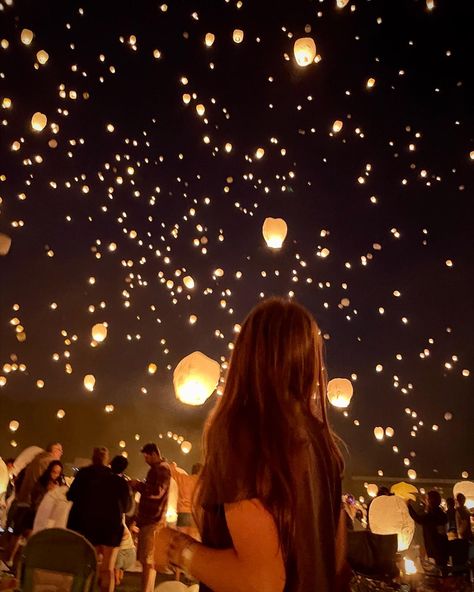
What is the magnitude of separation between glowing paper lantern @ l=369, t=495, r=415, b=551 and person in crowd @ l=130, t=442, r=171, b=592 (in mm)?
1876

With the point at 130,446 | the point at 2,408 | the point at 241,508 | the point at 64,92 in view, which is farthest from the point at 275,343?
the point at 2,408

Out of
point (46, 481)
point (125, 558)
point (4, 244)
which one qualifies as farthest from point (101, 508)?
point (4, 244)

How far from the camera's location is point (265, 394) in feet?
3.44

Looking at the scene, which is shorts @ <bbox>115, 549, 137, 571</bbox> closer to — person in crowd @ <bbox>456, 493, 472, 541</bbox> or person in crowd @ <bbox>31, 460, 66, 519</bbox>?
person in crowd @ <bbox>31, 460, 66, 519</bbox>

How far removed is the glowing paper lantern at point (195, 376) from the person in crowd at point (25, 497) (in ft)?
5.55

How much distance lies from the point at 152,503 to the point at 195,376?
1.22 meters

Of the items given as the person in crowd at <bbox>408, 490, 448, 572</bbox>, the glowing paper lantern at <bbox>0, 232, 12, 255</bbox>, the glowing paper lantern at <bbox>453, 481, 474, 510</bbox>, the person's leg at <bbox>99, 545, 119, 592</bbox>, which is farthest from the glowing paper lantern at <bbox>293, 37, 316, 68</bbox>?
the glowing paper lantern at <bbox>453, 481, 474, 510</bbox>

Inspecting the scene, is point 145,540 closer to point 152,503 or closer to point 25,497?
point 152,503

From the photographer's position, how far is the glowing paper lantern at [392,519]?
14.0 feet

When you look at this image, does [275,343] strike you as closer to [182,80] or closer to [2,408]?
[182,80]

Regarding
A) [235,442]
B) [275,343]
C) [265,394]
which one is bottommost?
[235,442]

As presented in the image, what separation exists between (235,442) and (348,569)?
0.38 metres

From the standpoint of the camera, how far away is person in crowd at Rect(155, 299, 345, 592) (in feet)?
2.96

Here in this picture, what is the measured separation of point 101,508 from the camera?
14.6 ft
